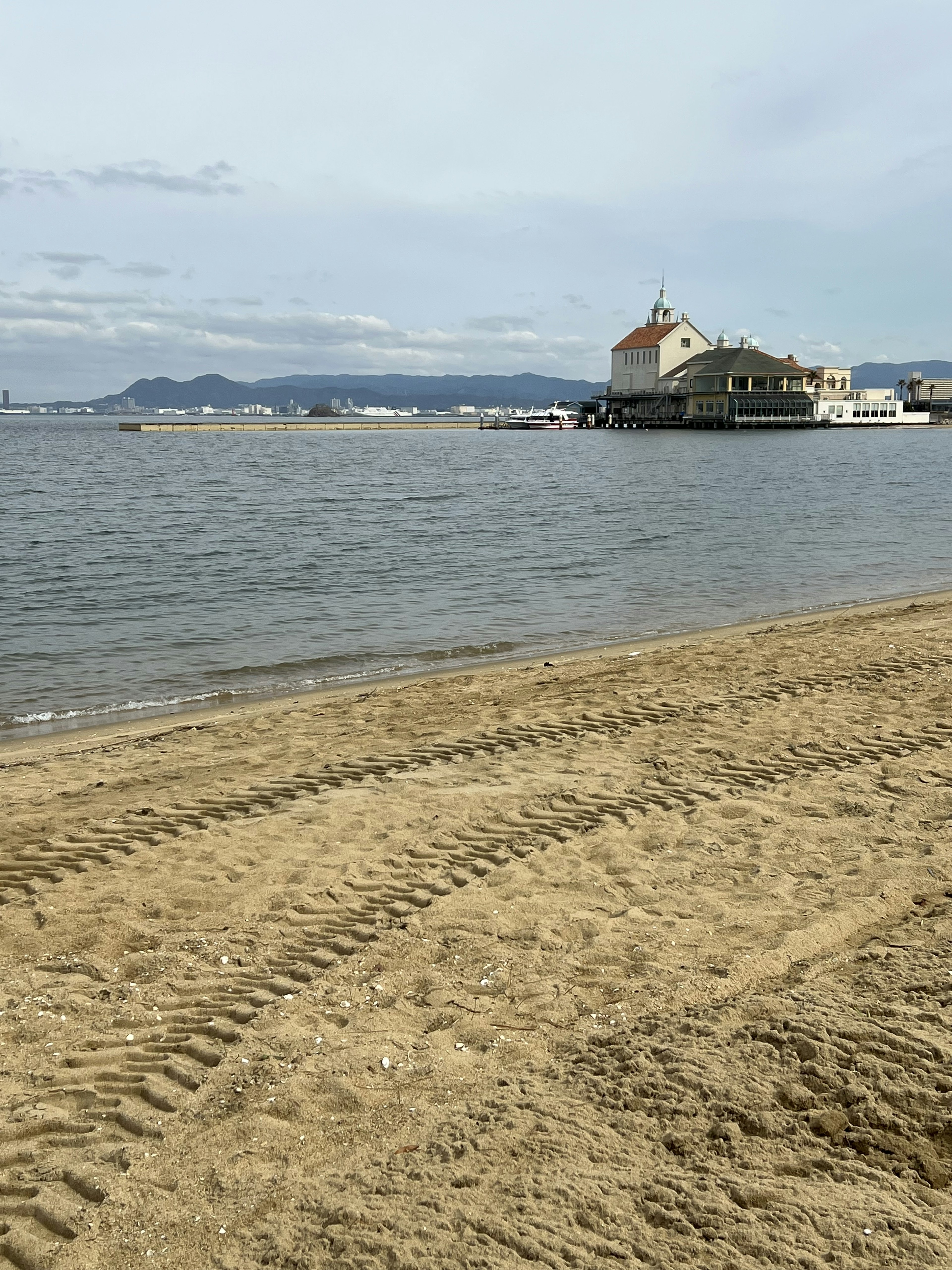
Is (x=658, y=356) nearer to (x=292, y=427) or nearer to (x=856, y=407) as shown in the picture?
(x=856, y=407)

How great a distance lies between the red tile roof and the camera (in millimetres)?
121688

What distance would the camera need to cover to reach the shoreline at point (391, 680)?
9.91 m

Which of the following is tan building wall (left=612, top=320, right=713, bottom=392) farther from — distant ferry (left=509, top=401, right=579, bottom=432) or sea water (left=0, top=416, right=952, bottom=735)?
sea water (left=0, top=416, right=952, bottom=735)

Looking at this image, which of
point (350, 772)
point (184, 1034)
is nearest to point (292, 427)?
point (350, 772)

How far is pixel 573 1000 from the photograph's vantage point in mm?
4219

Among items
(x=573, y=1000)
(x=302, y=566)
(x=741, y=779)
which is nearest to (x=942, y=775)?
(x=741, y=779)

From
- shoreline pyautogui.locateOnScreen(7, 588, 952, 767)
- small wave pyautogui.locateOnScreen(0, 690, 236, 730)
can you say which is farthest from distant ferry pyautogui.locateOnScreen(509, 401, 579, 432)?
small wave pyautogui.locateOnScreen(0, 690, 236, 730)

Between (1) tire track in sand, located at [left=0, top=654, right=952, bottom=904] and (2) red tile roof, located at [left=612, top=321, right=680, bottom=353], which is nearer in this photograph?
(1) tire track in sand, located at [left=0, top=654, right=952, bottom=904]

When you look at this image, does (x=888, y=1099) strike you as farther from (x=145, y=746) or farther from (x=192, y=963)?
(x=145, y=746)

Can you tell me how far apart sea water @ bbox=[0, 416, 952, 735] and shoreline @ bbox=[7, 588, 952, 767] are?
22 centimetres

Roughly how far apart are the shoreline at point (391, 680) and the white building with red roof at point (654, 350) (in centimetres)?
11110

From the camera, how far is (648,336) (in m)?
124

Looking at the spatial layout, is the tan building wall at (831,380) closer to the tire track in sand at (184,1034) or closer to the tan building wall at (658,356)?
the tan building wall at (658,356)

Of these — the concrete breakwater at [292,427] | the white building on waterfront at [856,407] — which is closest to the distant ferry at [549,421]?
the concrete breakwater at [292,427]
